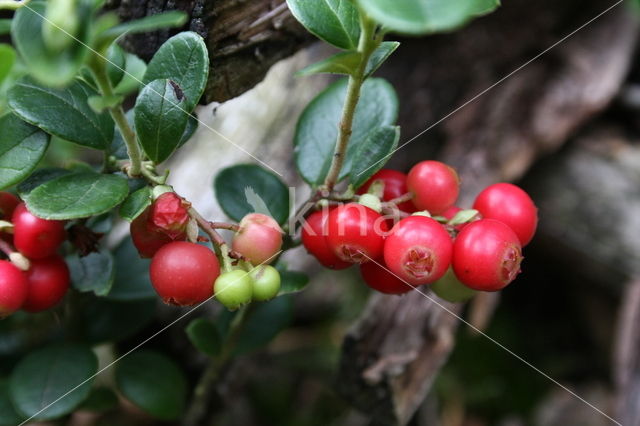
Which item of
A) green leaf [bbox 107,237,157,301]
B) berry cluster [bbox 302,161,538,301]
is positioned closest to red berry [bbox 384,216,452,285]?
berry cluster [bbox 302,161,538,301]

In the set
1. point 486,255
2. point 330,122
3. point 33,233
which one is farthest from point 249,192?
point 486,255

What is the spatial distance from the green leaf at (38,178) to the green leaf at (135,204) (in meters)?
0.18

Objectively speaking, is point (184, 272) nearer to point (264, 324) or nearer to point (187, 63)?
point (187, 63)

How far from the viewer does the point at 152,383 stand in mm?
1420

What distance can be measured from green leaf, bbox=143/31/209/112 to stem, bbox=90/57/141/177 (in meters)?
0.09

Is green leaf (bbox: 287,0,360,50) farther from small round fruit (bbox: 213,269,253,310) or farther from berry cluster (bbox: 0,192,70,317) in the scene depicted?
berry cluster (bbox: 0,192,70,317)

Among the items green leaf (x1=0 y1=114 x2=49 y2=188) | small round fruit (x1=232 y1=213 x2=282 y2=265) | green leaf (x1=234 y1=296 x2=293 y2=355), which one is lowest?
green leaf (x1=234 y1=296 x2=293 y2=355)

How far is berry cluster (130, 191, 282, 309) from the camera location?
2.85 feet

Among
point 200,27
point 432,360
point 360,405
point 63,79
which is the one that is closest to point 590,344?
point 432,360

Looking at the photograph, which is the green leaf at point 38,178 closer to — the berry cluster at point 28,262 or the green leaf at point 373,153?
the berry cluster at point 28,262

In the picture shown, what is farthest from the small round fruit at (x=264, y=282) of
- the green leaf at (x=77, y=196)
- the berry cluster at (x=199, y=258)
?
the green leaf at (x=77, y=196)

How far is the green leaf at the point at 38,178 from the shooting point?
1006mm

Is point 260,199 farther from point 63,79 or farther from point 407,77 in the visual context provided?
point 407,77

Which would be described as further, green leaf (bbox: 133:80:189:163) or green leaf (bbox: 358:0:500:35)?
green leaf (bbox: 133:80:189:163)
